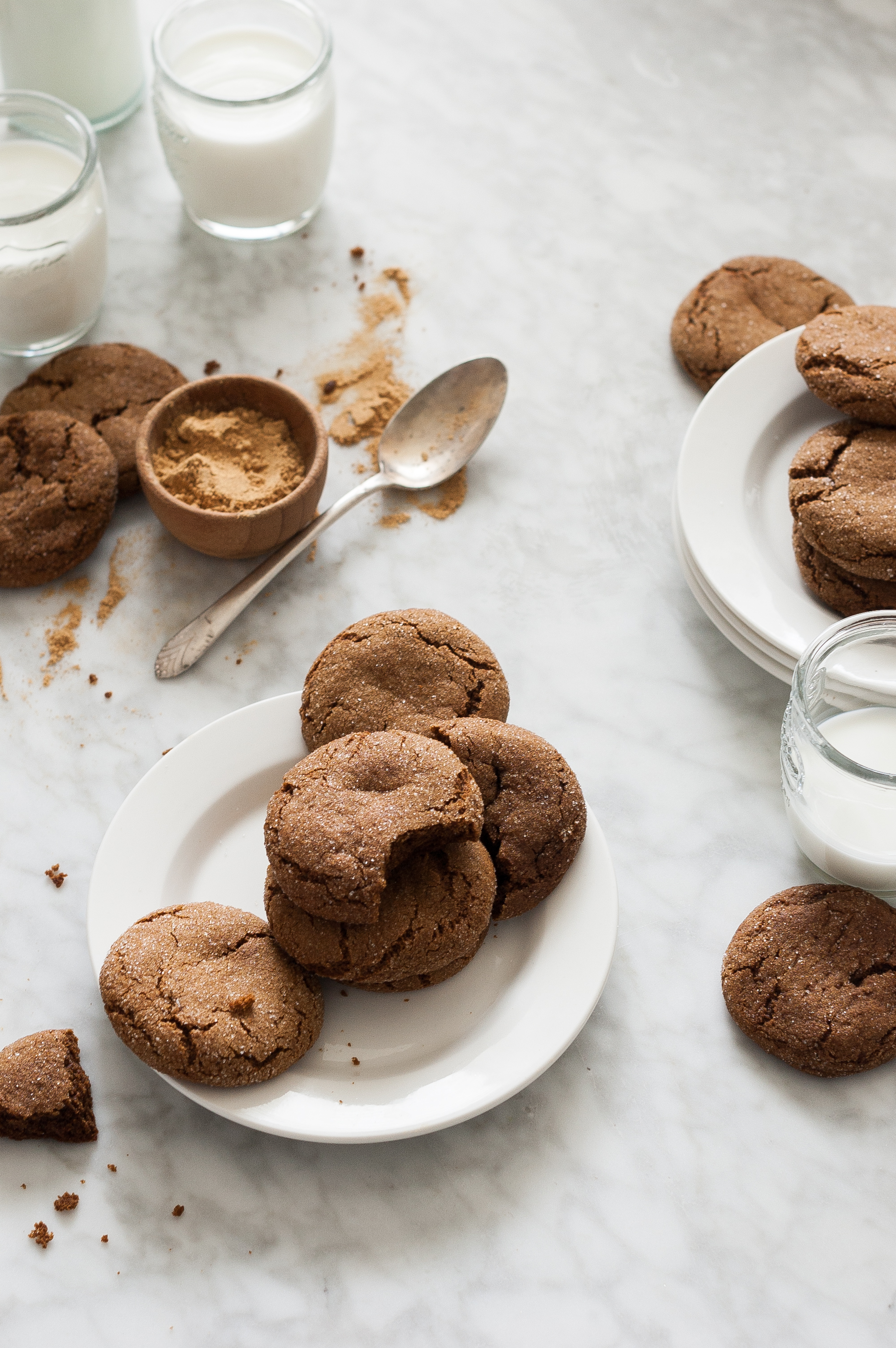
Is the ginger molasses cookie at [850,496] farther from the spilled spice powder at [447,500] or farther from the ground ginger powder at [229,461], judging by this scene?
the ground ginger powder at [229,461]

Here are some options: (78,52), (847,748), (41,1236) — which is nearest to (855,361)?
(847,748)

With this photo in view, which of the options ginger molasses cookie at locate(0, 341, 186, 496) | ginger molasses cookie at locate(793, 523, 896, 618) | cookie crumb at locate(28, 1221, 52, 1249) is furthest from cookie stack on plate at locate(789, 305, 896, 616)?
cookie crumb at locate(28, 1221, 52, 1249)

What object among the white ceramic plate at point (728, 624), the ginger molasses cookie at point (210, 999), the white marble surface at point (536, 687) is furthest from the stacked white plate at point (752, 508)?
the ginger molasses cookie at point (210, 999)

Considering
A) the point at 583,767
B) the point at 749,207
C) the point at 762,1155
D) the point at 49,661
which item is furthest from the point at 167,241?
the point at 762,1155

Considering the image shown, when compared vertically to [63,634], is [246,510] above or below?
above

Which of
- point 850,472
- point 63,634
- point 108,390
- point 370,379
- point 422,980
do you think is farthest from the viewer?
point 370,379

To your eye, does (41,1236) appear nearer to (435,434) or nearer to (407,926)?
(407,926)

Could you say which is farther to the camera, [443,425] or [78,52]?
[78,52]
